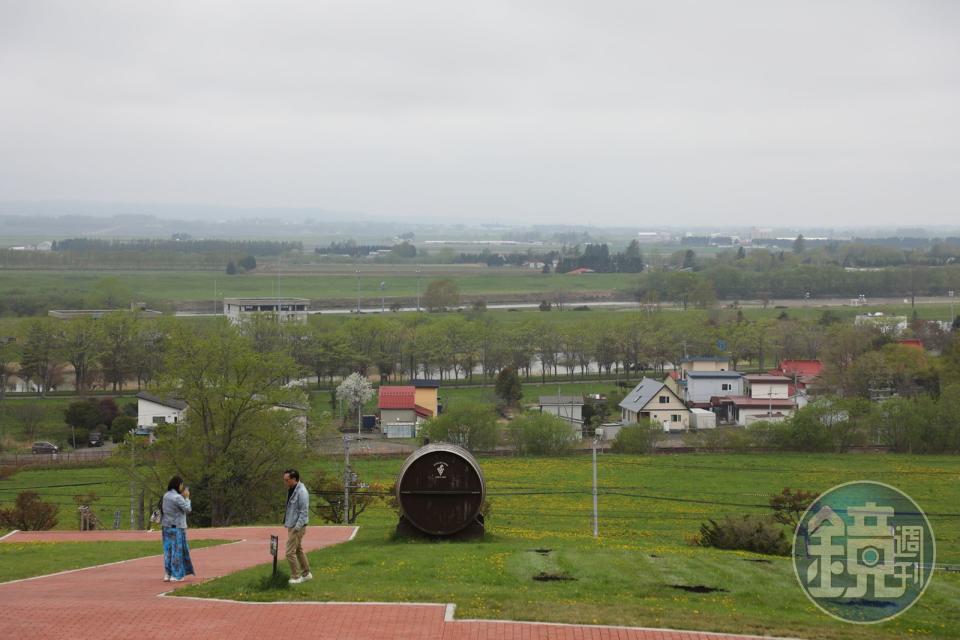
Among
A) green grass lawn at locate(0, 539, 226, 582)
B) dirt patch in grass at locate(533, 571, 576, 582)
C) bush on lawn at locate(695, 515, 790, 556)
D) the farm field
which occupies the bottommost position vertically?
bush on lawn at locate(695, 515, 790, 556)

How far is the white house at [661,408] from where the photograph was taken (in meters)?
57.0

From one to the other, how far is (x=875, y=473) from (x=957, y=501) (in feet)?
22.1

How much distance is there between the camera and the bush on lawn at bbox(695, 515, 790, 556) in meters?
20.1

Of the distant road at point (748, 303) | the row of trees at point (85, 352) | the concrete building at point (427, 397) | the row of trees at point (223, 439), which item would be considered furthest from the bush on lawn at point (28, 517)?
the distant road at point (748, 303)

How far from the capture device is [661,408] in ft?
188

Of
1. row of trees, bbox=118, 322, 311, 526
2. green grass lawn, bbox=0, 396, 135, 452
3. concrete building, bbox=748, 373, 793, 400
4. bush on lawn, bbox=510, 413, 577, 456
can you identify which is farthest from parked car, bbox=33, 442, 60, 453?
concrete building, bbox=748, 373, 793, 400

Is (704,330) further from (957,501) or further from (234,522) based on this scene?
(234,522)

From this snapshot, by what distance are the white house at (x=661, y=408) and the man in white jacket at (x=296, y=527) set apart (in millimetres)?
43383

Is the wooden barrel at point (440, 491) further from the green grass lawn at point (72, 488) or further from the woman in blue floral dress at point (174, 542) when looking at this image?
the green grass lawn at point (72, 488)

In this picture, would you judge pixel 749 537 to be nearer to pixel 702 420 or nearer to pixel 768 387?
pixel 702 420

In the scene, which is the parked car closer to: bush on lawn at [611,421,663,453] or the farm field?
bush on lawn at [611,421,663,453]

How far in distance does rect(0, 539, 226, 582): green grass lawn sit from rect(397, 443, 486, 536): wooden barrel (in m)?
4.06

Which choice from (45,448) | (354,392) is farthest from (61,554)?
(354,392)

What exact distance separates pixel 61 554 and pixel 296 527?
6.75m
